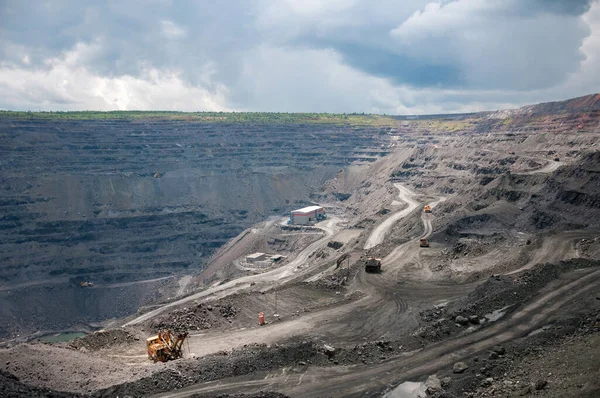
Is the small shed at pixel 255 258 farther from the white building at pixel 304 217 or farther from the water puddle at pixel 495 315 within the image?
the water puddle at pixel 495 315

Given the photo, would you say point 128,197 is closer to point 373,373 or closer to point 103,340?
point 103,340

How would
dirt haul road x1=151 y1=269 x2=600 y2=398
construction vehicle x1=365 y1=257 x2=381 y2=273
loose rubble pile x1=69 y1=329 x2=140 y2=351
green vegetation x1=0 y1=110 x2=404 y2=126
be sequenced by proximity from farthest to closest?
green vegetation x1=0 y1=110 x2=404 y2=126, construction vehicle x1=365 y1=257 x2=381 y2=273, loose rubble pile x1=69 y1=329 x2=140 y2=351, dirt haul road x1=151 y1=269 x2=600 y2=398

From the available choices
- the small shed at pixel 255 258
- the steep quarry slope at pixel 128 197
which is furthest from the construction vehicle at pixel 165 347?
the steep quarry slope at pixel 128 197

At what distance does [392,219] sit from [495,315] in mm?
43487

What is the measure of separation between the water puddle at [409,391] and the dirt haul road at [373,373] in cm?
36

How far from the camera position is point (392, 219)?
66.1 meters

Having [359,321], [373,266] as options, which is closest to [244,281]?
[373,266]

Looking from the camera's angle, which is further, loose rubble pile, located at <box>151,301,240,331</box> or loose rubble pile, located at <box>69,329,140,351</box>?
loose rubble pile, located at <box>151,301,240,331</box>

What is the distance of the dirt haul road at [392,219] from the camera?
56.4m

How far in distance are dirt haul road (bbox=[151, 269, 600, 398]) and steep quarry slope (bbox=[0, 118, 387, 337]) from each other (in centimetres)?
5474

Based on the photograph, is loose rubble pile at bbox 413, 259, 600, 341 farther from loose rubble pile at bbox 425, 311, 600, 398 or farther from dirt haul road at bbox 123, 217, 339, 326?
dirt haul road at bbox 123, 217, 339, 326

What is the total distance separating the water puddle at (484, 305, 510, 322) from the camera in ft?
73.7

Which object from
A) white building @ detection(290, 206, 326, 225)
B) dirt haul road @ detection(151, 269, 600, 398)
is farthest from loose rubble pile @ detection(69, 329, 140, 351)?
white building @ detection(290, 206, 326, 225)

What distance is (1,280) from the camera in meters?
70.9
